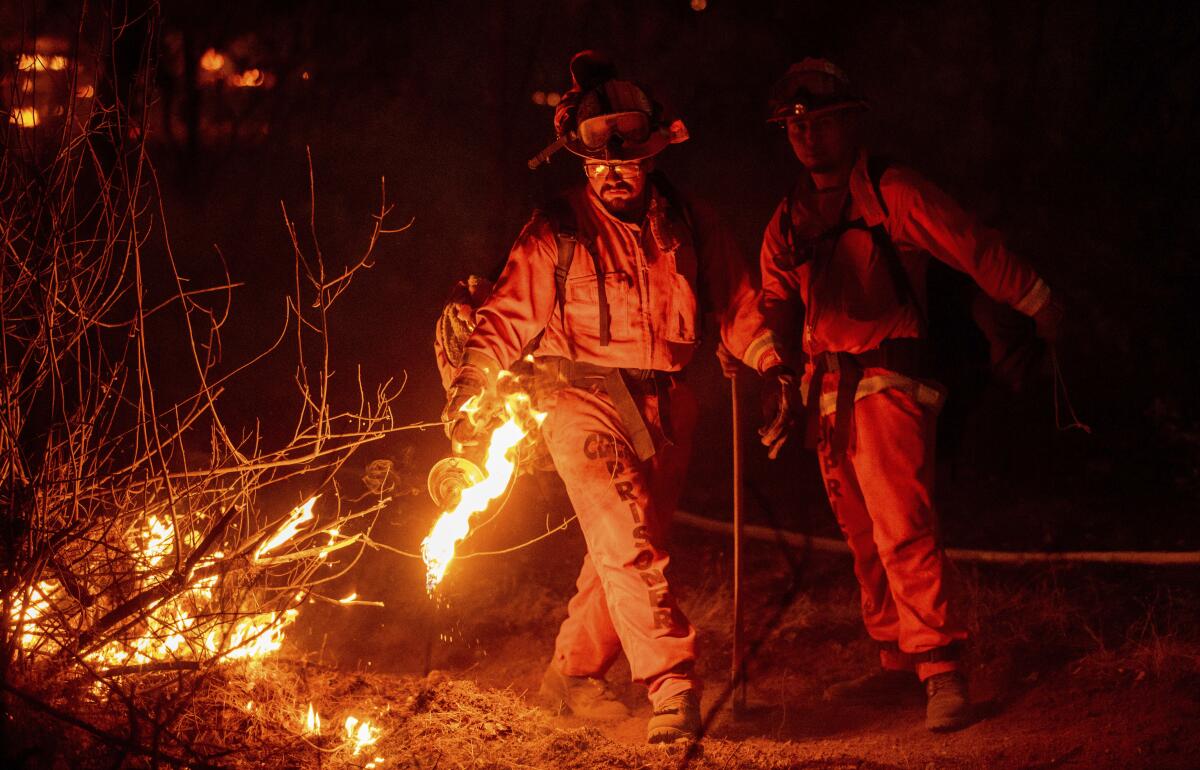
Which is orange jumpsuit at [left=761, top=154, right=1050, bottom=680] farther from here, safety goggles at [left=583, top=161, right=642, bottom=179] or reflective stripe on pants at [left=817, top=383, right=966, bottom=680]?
safety goggles at [left=583, top=161, right=642, bottom=179]

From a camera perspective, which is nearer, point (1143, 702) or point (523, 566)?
point (1143, 702)

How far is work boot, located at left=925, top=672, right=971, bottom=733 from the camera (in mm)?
4703

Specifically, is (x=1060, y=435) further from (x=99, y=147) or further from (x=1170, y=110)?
(x=99, y=147)

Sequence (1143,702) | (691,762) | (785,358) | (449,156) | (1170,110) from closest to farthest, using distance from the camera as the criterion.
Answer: (691,762) < (1143,702) < (785,358) < (449,156) < (1170,110)

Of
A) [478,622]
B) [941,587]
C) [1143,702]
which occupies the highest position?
[941,587]

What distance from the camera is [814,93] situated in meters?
5.25

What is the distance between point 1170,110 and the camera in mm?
11570

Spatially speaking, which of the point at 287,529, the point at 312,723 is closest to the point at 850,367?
the point at 287,529

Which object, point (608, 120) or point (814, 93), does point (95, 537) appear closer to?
point (608, 120)

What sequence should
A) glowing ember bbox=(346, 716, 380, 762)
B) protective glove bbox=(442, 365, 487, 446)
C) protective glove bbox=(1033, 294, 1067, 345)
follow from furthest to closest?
protective glove bbox=(1033, 294, 1067, 345), protective glove bbox=(442, 365, 487, 446), glowing ember bbox=(346, 716, 380, 762)

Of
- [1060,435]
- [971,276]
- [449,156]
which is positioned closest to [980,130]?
[1060,435]

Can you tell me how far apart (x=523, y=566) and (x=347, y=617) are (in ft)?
4.12

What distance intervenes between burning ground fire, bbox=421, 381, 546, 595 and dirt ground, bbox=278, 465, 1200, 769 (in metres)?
0.77

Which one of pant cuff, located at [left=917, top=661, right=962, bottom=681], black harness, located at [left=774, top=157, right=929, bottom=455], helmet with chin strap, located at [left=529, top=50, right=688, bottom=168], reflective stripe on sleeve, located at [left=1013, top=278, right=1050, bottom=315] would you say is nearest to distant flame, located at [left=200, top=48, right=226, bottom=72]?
helmet with chin strap, located at [left=529, top=50, right=688, bottom=168]
